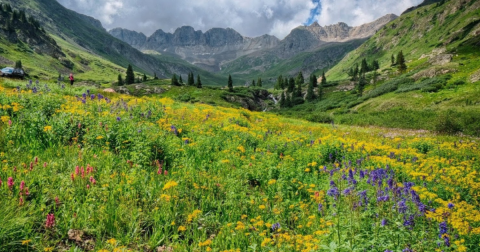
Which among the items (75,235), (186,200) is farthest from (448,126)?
(75,235)

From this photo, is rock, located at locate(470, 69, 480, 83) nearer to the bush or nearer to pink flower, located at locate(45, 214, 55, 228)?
the bush

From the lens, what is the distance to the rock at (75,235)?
3614 millimetres

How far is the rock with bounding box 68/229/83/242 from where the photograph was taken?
3.61m

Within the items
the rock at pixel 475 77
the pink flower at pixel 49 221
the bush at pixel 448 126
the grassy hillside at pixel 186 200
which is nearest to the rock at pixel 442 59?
the rock at pixel 475 77

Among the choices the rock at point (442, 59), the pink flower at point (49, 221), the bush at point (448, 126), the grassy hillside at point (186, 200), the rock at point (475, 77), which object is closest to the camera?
the pink flower at point (49, 221)

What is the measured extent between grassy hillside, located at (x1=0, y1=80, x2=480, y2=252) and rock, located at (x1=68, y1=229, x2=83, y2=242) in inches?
0.6

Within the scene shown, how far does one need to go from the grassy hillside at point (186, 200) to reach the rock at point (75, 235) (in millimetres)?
15

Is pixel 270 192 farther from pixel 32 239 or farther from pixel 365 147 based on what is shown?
pixel 365 147

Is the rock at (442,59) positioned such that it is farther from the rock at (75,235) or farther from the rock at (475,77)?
the rock at (75,235)

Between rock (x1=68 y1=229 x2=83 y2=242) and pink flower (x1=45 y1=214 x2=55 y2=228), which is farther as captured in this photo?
rock (x1=68 y1=229 x2=83 y2=242)

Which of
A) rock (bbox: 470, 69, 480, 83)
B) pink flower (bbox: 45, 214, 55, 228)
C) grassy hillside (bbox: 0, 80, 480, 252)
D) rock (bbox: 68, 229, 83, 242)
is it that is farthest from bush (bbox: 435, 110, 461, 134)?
pink flower (bbox: 45, 214, 55, 228)

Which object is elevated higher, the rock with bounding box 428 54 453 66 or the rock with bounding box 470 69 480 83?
the rock with bounding box 428 54 453 66

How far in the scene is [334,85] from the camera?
405 feet

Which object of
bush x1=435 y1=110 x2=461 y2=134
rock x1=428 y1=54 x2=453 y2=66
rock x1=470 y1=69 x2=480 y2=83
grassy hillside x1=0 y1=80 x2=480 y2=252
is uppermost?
rock x1=428 y1=54 x2=453 y2=66
